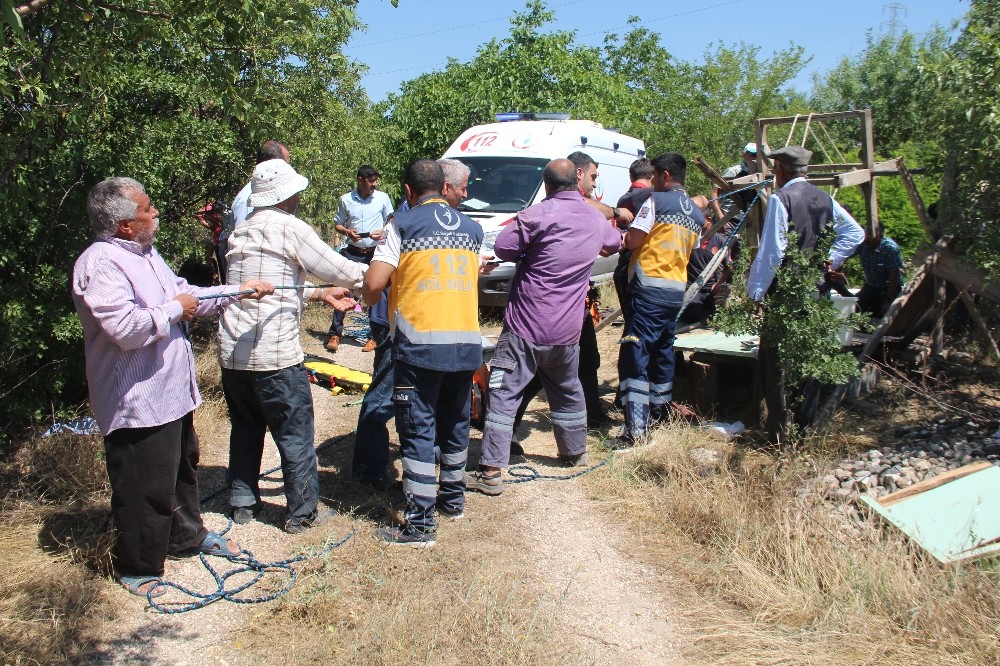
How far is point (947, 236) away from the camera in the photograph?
6055 mm

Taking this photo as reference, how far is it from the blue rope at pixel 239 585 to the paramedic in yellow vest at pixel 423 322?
46cm

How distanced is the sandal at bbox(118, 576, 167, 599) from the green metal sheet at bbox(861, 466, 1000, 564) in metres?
3.52

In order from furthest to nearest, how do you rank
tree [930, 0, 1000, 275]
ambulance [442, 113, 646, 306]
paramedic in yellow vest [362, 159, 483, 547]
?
1. ambulance [442, 113, 646, 306]
2. tree [930, 0, 1000, 275]
3. paramedic in yellow vest [362, 159, 483, 547]

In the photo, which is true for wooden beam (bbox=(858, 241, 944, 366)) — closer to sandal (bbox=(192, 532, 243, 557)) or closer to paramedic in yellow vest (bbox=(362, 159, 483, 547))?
paramedic in yellow vest (bbox=(362, 159, 483, 547))

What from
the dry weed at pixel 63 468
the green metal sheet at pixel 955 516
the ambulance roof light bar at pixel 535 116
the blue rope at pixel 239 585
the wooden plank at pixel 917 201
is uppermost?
the ambulance roof light bar at pixel 535 116

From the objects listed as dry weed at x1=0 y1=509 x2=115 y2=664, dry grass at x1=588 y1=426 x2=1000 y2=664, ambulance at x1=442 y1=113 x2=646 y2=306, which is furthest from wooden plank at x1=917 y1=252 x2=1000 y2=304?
A: dry weed at x1=0 y1=509 x2=115 y2=664

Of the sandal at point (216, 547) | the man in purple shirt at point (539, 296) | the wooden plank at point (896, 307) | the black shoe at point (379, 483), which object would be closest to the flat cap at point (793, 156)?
the man in purple shirt at point (539, 296)

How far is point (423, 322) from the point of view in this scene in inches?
178

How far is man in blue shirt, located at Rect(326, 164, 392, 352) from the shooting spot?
8844 mm

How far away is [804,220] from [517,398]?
2103 mm

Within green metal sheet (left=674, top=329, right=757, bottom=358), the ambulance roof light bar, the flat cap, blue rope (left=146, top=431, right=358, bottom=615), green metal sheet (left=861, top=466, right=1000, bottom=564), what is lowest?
blue rope (left=146, top=431, right=358, bottom=615)

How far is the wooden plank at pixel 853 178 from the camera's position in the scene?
21.1 feet

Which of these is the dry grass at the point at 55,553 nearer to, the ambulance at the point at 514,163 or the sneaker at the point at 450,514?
the sneaker at the point at 450,514

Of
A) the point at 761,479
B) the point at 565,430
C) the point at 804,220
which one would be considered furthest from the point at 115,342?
the point at 804,220
